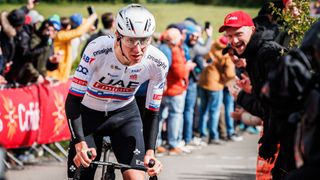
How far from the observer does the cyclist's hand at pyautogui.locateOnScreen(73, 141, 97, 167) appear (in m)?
7.57

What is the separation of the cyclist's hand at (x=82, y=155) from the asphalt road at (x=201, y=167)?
16.7 ft

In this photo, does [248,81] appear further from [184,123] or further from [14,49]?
[184,123]

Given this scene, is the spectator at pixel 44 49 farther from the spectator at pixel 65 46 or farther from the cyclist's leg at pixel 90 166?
the cyclist's leg at pixel 90 166

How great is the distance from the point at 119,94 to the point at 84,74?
55 cm

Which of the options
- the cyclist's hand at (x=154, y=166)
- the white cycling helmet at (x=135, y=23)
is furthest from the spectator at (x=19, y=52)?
the cyclist's hand at (x=154, y=166)

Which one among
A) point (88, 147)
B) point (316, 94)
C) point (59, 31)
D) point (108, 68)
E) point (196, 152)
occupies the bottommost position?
point (196, 152)

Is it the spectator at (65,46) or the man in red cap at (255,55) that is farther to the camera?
the spectator at (65,46)

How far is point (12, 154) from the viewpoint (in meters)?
13.9

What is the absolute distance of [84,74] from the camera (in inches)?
318

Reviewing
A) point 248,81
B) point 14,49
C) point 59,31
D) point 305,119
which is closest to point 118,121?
point 248,81

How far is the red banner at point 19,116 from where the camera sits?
1303 centimetres

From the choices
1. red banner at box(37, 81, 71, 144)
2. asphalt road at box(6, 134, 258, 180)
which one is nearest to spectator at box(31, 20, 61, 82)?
red banner at box(37, 81, 71, 144)

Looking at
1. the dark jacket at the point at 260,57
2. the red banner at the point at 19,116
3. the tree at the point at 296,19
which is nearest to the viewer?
the dark jacket at the point at 260,57

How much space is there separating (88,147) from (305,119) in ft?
9.52
